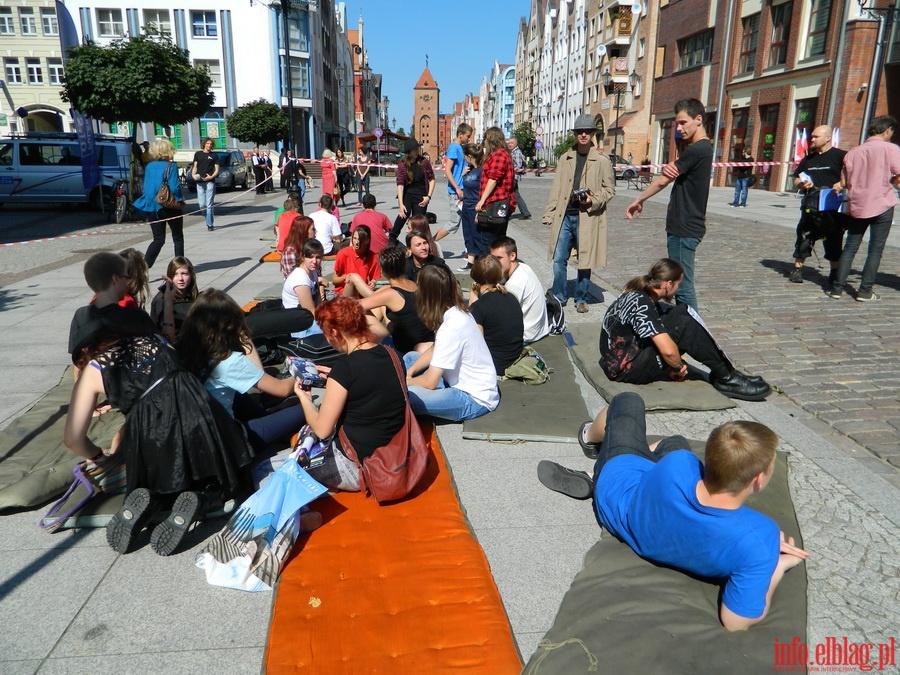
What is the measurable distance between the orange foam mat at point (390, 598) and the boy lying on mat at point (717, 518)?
695 mm

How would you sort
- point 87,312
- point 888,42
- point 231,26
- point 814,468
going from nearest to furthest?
A: 1. point 814,468
2. point 87,312
3. point 888,42
4. point 231,26

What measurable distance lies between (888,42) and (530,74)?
6752 centimetres

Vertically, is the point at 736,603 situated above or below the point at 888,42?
below

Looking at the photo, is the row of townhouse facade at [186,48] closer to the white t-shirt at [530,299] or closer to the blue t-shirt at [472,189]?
the blue t-shirt at [472,189]

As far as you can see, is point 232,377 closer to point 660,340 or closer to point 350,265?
point 660,340

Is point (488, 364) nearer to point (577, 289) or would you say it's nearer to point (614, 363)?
point (614, 363)

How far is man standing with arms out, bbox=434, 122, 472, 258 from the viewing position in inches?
405

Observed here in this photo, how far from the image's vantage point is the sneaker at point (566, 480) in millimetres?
3576

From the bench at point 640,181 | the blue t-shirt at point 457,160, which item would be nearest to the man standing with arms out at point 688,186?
the blue t-shirt at point 457,160

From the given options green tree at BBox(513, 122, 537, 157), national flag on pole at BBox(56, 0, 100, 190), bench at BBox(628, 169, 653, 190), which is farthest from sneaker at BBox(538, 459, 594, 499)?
green tree at BBox(513, 122, 537, 157)

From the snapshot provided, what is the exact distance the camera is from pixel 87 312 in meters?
4.38

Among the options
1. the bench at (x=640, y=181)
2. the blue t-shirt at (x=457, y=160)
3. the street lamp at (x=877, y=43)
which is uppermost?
the street lamp at (x=877, y=43)

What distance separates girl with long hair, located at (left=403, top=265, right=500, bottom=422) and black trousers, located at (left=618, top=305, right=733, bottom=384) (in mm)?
1141

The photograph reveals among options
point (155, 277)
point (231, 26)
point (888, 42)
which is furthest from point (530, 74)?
point (155, 277)
